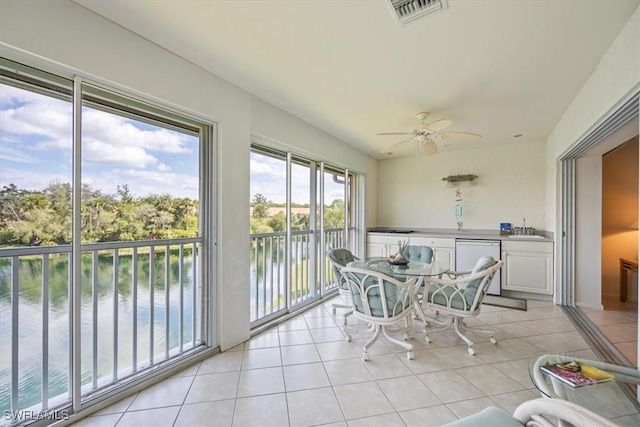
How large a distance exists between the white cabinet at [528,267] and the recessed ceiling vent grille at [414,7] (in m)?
3.77

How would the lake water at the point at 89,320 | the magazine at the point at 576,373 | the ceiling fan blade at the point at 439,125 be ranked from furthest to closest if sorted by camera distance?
1. the ceiling fan blade at the point at 439,125
2. the lake water at the point at 89,320
3. the magazine at the point at 576,373

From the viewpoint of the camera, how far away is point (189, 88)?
229 centimetres

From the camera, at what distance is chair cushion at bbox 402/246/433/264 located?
357cm

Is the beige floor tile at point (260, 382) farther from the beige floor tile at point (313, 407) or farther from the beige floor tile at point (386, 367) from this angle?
the beige floor tile at point (386, 367)

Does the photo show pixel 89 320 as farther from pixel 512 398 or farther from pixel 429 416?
pixel 512 398

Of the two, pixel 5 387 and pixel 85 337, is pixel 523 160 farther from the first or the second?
pixel 5 387

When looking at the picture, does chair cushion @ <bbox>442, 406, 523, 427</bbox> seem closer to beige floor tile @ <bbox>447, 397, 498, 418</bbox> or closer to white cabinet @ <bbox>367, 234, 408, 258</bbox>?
beige floor tile @ <bbox>447, 397, 498, 418</bbox>

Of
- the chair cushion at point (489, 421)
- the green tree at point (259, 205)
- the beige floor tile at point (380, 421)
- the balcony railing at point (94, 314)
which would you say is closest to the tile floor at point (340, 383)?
the beige floor tile at point (380, 421)

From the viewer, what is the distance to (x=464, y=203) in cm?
522

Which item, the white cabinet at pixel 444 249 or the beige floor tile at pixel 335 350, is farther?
the white cabinet at pixel 444 249

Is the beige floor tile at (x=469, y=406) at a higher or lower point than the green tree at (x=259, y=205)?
lower

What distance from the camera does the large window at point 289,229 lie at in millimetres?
3289

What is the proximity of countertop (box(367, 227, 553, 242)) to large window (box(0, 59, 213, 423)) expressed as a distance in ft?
12.2

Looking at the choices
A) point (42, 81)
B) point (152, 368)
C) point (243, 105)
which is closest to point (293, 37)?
point (243, 105)
